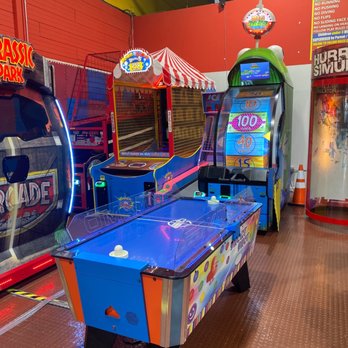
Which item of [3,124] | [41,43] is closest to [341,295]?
[3,124]

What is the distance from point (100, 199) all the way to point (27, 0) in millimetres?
2715

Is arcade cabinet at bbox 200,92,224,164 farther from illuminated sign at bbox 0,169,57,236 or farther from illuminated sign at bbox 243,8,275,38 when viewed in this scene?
illuminated sign at bbox 0,169,57,236

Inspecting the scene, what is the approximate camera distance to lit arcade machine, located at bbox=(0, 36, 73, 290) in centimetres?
291

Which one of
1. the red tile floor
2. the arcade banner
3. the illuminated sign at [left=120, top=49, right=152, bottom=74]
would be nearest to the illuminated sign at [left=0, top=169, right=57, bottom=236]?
the red tile floor

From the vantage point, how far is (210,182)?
4.33 m

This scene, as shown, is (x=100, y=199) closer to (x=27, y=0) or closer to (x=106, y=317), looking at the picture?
(x=27, y=0)

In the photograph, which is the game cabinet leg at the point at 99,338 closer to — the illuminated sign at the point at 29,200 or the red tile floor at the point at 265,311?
the red tile floor at the point at 265,311

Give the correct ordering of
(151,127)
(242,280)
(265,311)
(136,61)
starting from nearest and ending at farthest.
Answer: (265,311) < (242,280) < (136,61) < (151,127)

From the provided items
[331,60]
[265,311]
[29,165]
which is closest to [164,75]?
[331,60]

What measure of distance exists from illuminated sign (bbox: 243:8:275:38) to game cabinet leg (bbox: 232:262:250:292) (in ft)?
10.8

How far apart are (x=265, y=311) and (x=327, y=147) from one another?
9.28 feet

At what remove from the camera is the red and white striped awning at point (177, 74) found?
14.8ft

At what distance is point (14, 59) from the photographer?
2.84 meters

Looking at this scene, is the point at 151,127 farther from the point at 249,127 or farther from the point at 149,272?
the point at 149,272
